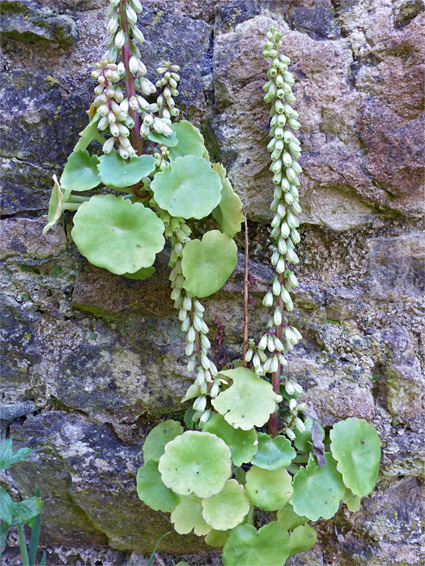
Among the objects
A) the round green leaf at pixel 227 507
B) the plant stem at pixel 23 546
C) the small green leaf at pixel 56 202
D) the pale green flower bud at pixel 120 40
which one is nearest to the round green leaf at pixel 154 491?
the round green leaf at pixel 227 507

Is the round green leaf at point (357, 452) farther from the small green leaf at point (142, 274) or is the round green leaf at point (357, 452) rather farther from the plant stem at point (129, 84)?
the plant stem at point (129, 84)

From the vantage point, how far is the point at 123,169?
901 mm

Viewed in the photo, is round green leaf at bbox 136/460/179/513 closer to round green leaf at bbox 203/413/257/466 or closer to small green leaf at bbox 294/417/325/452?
round green leaf at bbox 203/413/257/466

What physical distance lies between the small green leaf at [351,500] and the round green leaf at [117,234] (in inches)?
27.8

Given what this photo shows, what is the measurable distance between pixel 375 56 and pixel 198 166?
21.5 inches

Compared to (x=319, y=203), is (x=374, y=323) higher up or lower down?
lower down

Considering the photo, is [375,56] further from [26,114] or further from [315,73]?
[26,114]

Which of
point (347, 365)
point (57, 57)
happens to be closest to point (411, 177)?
point (347, 365)

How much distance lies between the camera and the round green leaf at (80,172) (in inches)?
36.6

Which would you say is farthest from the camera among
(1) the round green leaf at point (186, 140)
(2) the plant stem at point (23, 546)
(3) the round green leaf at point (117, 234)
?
(2) the plant stem at point (23, 546)

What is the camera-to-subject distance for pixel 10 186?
114 cm

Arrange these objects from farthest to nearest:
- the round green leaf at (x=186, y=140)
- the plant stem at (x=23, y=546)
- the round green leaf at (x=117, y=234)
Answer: the plant stem at (x=23, y=546) → the round green leaf at (x=186, y=140) → the round green leaf at (x=117, y=234)

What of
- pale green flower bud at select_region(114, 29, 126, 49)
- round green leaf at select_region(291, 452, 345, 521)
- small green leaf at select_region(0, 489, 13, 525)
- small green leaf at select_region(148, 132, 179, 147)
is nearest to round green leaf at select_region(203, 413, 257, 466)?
round green leaf at select_region(291, 452, 345, 521)

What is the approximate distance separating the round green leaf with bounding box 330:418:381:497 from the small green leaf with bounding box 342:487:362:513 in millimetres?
28
